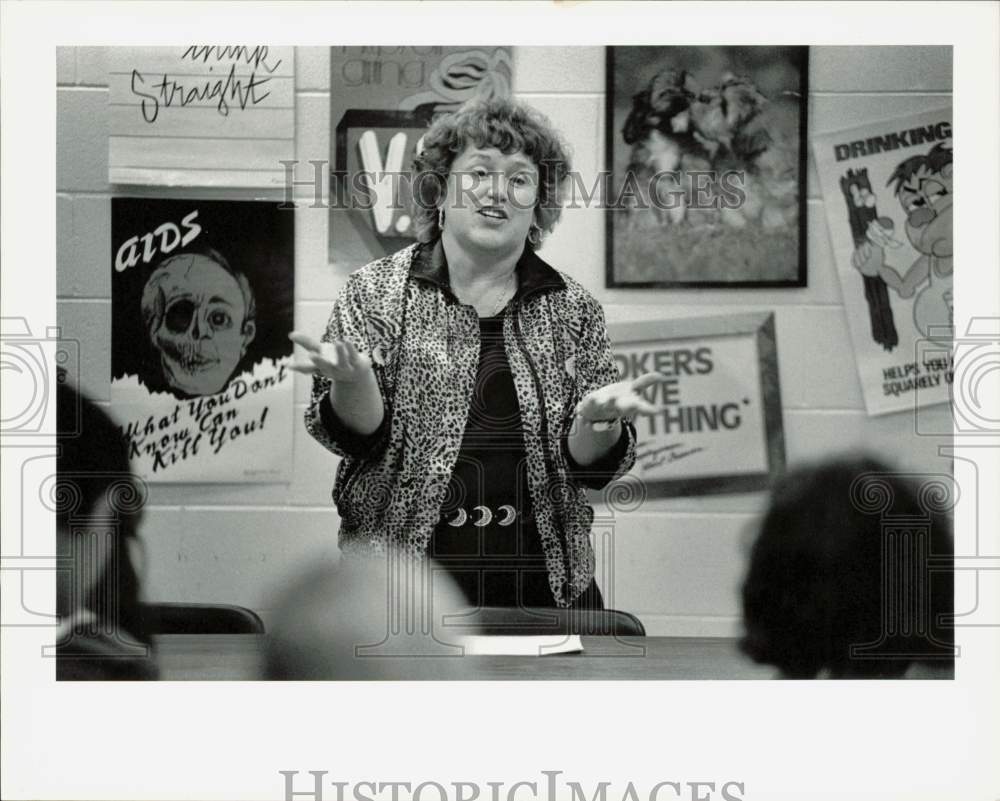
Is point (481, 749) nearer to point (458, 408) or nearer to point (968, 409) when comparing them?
point (458, 408)

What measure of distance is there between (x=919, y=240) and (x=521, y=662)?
1373 millimetres

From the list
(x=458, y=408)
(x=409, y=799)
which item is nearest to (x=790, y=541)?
(x=458, y=408)

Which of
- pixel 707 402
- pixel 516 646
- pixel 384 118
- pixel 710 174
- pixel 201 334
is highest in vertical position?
pixel 384 118

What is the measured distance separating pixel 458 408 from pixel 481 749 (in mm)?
794

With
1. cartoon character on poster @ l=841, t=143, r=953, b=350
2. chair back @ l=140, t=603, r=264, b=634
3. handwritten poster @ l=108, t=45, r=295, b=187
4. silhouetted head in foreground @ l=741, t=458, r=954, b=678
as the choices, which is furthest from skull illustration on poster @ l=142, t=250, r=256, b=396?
cartoon character on poster @ l=841, t=143, r=953, b=350

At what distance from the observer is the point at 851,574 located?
361 centimetres

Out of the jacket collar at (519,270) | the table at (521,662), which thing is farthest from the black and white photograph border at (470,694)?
the jacket collar at (519,270)

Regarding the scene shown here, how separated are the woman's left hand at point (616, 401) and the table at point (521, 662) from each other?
1.74 ft

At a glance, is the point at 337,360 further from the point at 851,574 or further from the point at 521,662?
the point at 851,574

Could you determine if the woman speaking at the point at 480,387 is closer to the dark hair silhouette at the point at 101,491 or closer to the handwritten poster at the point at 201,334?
the handwritten poster at the point at 201,334

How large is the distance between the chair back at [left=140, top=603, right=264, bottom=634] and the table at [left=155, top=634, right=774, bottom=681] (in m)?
0.01

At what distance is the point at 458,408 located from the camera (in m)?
3.55

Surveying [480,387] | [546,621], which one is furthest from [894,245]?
[546,621]

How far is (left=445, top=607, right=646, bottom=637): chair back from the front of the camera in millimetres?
3570
